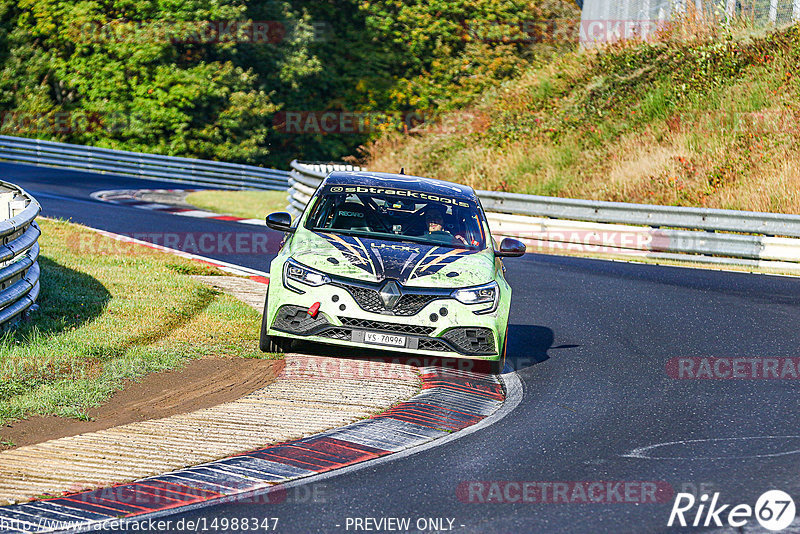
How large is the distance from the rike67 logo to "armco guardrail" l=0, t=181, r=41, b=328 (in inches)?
236

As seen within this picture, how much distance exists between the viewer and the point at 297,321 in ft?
29.7

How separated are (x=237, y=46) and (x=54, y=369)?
38594 millimetres

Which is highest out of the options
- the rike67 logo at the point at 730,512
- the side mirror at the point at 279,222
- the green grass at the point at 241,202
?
the side mirror at the point at 279,222

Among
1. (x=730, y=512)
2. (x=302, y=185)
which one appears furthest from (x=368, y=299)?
(x=302, y=185)

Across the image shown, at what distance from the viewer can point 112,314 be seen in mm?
10836

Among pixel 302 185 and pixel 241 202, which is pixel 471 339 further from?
pixel 241 202

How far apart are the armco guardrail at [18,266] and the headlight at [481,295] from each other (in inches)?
154

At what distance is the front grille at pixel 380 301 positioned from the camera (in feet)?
29.1

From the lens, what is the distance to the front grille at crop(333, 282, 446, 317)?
29.1 feet

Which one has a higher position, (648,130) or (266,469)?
(648,130)

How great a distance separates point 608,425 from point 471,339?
1686 millimetres

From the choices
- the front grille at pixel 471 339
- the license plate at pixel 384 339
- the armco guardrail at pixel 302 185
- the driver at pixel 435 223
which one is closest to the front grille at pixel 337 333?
the license plate at pixel 384 339

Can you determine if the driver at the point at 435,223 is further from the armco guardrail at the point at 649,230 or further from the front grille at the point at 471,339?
the armco guardrail at the point at 649,230

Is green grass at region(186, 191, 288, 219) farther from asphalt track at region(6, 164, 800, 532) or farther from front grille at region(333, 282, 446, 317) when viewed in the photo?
front grille at region(333, 282, 446, 317)
